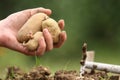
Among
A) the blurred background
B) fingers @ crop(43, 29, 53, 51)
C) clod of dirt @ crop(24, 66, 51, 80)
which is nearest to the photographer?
clod of dirt @ crop(24, 66, 51, 80)

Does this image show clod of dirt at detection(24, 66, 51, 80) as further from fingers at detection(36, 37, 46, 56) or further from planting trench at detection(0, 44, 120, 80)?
fingers at detection(36, 37, 46, 56)

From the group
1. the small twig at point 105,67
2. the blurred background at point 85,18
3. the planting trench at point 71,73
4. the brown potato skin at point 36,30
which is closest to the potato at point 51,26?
the brown potato skin at point 36,30

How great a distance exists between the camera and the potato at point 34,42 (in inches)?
111

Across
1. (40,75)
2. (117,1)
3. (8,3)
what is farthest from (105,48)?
(40,75)

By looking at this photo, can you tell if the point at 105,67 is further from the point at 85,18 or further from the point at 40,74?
the point at 85,18

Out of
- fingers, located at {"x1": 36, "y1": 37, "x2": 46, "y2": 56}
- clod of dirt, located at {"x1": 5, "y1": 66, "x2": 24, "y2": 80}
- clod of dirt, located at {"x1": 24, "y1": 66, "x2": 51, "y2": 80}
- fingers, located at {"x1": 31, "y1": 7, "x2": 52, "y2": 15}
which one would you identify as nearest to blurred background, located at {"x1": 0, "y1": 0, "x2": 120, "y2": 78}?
fingers, located at {"x1": 31, "y1": 7, "x2": 52, "y2": 15}

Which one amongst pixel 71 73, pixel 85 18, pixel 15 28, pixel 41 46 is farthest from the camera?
pixel 85 18

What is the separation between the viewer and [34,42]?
2.82 m

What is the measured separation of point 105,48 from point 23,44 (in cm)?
670

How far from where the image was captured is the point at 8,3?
10203 mm

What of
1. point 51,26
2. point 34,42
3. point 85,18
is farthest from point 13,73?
point 85,18

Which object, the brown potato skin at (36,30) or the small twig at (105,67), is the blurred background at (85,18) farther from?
the brown potato skin at (36,30)

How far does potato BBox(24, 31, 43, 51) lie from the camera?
2812 mm

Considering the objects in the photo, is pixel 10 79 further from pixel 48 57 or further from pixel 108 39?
pixel 108 39
